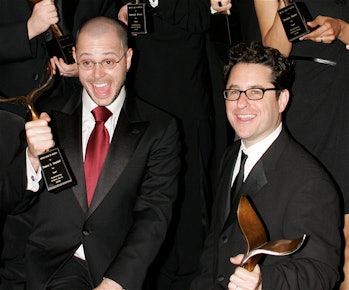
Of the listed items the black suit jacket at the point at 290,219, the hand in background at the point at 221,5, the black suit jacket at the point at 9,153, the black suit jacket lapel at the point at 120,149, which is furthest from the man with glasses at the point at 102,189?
the hand in background at the point at 221,5

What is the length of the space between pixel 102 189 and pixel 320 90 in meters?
1.03

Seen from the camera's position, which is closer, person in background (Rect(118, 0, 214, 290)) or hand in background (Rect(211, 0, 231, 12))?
hand in background (Rect(211, 0, 231, 12))

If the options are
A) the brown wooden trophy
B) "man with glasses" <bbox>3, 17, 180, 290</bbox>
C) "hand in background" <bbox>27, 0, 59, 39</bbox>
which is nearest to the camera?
the brown wooden trophy

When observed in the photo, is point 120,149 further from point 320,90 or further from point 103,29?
point 320,90

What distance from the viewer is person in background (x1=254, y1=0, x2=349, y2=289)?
9.52 ft

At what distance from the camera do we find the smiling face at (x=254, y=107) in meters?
2.62

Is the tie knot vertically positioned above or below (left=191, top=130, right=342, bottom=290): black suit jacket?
above

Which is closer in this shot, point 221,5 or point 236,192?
point 236,192

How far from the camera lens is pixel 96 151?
2865 millimetres

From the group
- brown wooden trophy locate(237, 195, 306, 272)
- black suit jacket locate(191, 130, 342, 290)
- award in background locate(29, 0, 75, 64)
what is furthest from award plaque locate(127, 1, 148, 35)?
brown wooden trophy locate(237, 195, 306, 272)

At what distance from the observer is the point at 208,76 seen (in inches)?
148

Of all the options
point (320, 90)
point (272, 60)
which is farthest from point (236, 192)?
point (320, 90)

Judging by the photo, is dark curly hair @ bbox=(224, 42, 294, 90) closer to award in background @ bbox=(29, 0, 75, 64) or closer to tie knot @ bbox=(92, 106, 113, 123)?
tie knot @ bbox=(92, 106, 113, 123)

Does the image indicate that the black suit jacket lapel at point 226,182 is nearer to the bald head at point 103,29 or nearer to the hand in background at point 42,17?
the bald head at point 103,29
